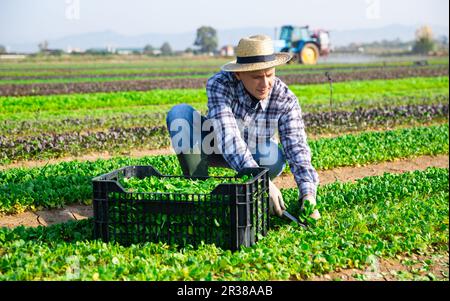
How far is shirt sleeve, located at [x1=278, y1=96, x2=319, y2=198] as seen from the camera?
5141 mm

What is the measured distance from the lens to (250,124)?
18.1 ft

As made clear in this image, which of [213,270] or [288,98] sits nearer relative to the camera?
[213,270]

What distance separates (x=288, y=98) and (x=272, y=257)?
167 cm

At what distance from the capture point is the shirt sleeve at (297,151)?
514 centimetres

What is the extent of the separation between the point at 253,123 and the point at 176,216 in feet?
4.63

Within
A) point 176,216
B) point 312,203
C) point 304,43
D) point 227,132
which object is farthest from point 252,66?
point 304,43

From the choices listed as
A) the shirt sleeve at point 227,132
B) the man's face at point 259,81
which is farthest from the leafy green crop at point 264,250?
the man's face at point 259,81

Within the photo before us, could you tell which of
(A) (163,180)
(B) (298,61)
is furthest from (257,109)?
(B) (298,61)

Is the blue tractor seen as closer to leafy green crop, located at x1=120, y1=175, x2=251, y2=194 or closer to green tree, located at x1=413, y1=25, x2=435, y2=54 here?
leafy green crop, located at x1=120, y1=175, x2=251, y2=194

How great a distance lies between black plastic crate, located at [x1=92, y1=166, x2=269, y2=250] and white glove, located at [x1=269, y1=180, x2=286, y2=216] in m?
0.26

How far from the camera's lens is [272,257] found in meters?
4.18

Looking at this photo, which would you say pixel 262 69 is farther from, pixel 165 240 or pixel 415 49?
pixel 415 49

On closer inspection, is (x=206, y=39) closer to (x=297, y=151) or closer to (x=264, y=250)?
(x=297, y=151)
